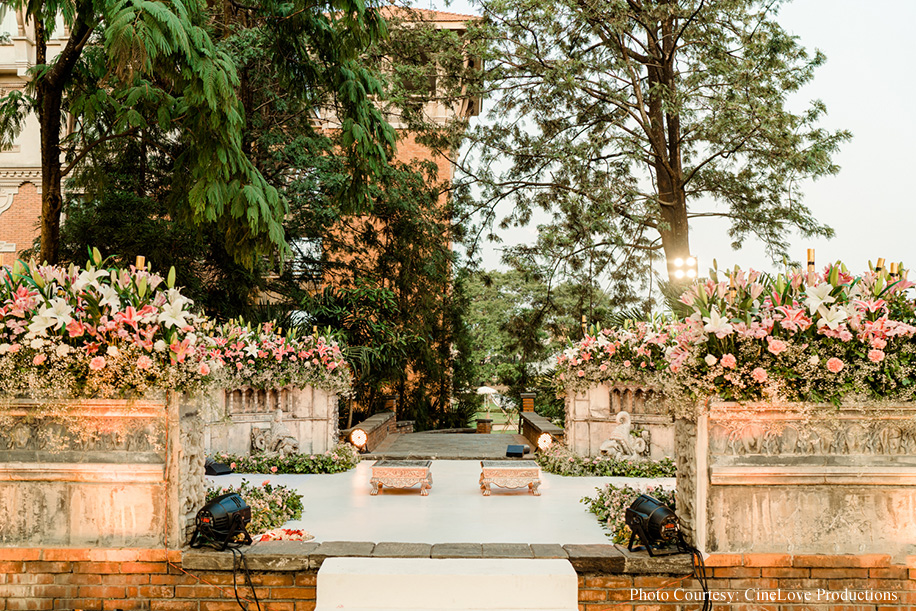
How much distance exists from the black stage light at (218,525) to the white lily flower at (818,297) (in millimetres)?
4596

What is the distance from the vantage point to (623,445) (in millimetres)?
9273

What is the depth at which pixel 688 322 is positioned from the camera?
4949mm

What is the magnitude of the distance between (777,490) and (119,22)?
23.8 feet

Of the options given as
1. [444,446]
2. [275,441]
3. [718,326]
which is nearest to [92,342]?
[718,326]

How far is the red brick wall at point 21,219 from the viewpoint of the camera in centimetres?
1928

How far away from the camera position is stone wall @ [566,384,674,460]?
9.45 metres

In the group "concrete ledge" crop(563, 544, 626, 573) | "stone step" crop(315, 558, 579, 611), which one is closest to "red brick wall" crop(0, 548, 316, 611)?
"stone step" crop(315, 558, 579, 611)

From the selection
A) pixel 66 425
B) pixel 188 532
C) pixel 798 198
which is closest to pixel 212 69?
pixel 66 425

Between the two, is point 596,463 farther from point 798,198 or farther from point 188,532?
point 798,198

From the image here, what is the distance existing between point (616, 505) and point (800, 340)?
235 centimetres

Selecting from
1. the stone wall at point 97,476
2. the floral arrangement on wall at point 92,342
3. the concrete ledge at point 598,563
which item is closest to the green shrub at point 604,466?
the concrete ledge at point 598,563

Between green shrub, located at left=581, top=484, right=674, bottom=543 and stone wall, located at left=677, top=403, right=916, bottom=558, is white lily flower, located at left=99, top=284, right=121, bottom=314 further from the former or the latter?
stone wall, located at left=677, top=403, right=916, bottom=558

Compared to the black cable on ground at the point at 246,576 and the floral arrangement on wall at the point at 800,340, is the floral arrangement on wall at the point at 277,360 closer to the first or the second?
the black cable on ground at the point at 246,576

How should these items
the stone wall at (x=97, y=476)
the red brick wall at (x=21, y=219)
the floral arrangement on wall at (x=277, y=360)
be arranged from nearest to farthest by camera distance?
the stone wall at (x=97, y=476)
the floral arrangement on wall at (x=277, y=360)
the red brick wall at (x=21, y=219)
